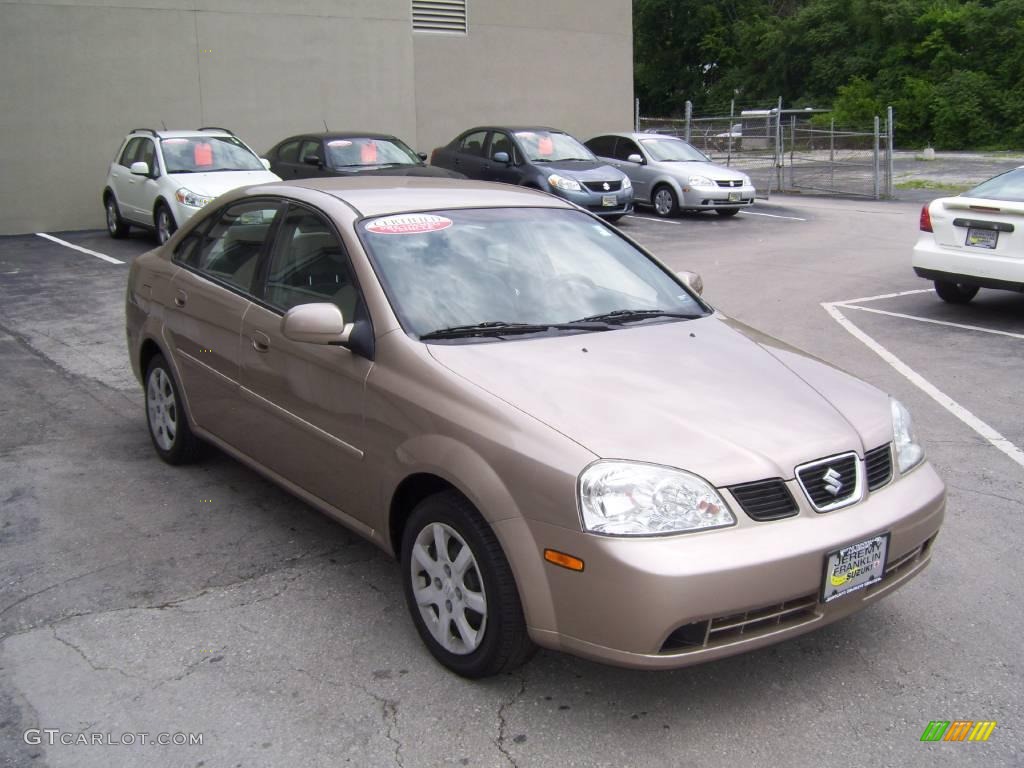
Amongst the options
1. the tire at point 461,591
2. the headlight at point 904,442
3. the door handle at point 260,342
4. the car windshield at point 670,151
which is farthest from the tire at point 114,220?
the headlight at point 904,442

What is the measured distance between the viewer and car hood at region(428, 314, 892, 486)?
328cm

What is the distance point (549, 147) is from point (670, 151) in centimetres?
324

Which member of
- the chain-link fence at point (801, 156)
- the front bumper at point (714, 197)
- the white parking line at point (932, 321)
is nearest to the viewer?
the white parking line at point (932, 321)

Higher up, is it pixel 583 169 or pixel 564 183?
pixel 583 169

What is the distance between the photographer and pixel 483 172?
691 inches

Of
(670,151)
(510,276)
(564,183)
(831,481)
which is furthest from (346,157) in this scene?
(831,481)

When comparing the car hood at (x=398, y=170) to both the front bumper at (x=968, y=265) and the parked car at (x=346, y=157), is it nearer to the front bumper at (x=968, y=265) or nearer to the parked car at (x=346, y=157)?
the parked car at (x=346, y=157)

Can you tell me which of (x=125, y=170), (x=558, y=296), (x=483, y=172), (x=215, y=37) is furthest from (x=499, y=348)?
(x=215, y=37)

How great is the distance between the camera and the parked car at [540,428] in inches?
124

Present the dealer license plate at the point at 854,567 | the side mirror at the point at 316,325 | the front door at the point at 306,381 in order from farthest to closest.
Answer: the front door at the point at 306,381 < the side mirror at the point at 316,325 < the dealer license plate at the point at 854,567

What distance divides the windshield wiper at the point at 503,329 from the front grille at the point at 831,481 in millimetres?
1137

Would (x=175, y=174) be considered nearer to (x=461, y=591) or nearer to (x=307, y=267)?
(x=307, y=267)

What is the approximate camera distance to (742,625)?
3.19m

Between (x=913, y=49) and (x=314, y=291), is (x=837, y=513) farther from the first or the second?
(x=913, y=49)
